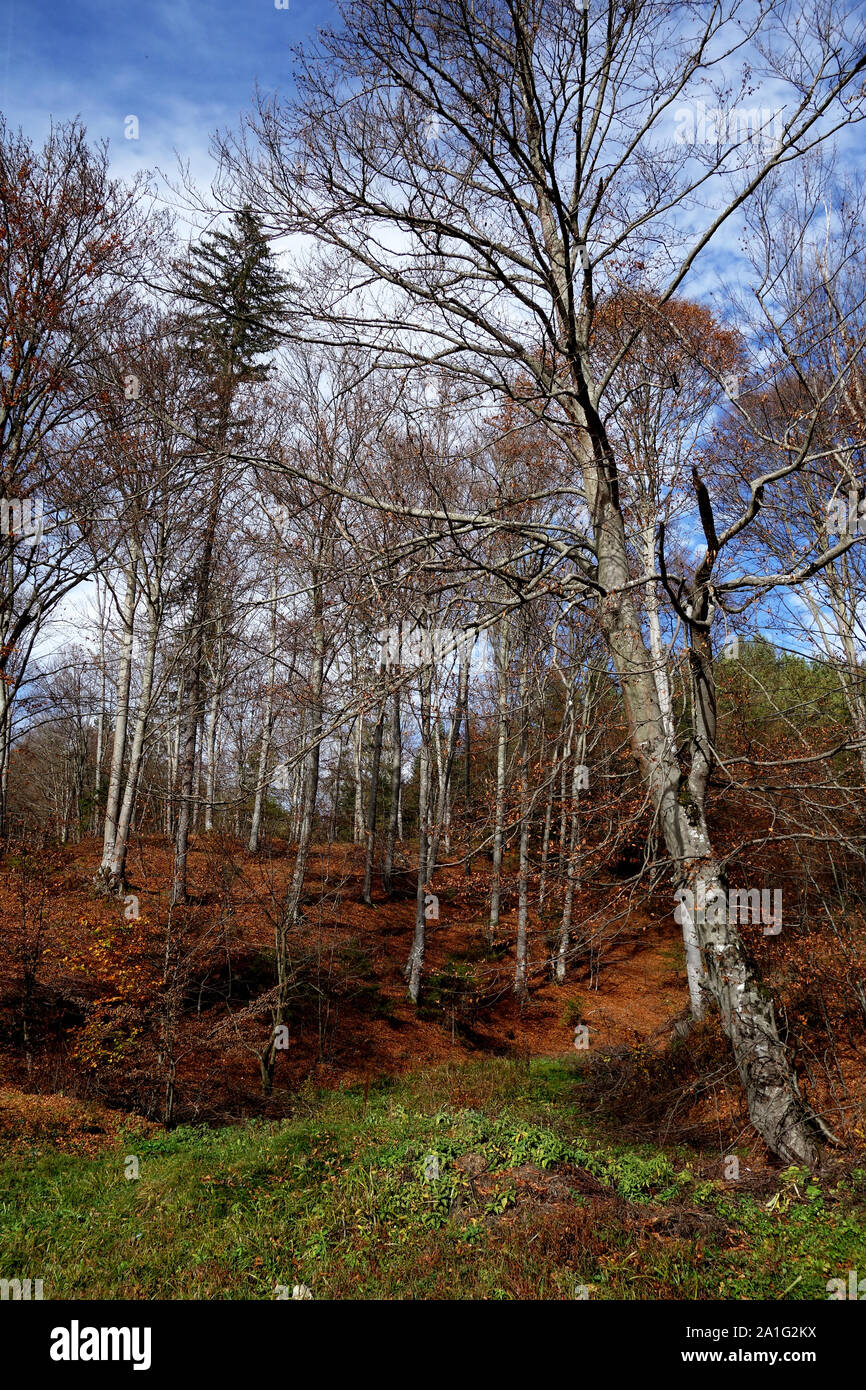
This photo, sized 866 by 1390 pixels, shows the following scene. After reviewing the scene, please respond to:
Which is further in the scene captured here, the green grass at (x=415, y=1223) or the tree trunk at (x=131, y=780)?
the tree trunk at (x=131, y=780)

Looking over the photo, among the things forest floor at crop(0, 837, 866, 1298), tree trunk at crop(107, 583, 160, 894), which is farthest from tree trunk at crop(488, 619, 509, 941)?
tree trunk at crop(107, 583, 160, 894)

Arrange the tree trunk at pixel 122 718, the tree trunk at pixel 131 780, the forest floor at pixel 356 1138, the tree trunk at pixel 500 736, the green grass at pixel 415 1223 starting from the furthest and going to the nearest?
the tree trunk at pixel 122 718
the tree trunk at pixel 131 780
the tree trunk at pixel 500 736
the forest floor at pixel 356 1138
the green grass at pixel 415 1223

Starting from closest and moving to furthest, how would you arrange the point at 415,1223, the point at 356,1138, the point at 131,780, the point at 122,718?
the point at 415,1223 < the point at 356,1138 < the point at 131,780 < the point at 122,718

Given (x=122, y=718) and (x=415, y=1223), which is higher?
(x=122, y=718)

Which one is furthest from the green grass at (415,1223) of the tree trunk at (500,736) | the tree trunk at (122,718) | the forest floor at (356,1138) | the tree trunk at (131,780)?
the tree trunk at (122,718)

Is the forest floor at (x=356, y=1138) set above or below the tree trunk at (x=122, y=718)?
below

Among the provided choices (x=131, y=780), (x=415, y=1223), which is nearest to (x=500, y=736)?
(x=131, y=780)

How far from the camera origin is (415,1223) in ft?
15.2

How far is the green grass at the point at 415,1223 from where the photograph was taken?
3.95 metres

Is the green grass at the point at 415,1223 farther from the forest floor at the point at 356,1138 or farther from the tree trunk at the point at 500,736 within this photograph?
the tree trunk at the point at 500,736

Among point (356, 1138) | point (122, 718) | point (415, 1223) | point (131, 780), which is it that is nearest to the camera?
point (415, 1223)

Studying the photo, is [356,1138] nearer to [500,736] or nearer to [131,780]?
[500,736]

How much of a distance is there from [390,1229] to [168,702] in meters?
19.6

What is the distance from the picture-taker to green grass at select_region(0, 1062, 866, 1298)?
13.0 feet
